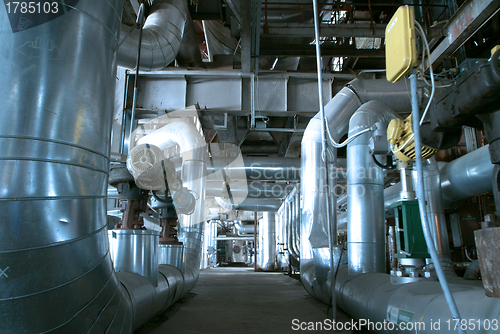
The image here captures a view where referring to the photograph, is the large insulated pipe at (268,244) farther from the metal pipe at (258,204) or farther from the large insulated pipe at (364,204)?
the large insulated pipe at (364,204)

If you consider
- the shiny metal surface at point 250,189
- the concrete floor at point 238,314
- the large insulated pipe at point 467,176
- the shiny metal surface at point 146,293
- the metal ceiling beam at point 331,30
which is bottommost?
the concrete floor at point 238,314

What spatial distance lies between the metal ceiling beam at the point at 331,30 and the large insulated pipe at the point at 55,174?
8.19 ft

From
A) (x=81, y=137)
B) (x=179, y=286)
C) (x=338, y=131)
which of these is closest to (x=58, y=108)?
(x=81, y=137)

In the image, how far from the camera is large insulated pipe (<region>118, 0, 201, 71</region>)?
371cm

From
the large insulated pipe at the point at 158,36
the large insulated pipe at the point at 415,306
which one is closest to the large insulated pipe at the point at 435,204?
the large insulated pipe at the point at 415,306

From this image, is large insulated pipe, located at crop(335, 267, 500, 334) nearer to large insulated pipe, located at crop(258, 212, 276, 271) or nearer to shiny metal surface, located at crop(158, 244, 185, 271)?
shiny metal surface, located at crop(158, 244, 185, 271)

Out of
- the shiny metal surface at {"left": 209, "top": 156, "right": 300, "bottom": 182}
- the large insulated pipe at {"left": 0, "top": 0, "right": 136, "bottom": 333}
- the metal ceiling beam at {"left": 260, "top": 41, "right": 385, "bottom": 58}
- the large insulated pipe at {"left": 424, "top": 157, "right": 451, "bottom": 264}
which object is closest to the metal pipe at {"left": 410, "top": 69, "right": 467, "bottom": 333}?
the large insulated pipe at {"left": 0, "top": 0, "right": 136, "bottom": 333}

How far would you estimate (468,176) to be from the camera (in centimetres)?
368

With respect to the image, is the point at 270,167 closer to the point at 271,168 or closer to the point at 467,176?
the point at 271,168

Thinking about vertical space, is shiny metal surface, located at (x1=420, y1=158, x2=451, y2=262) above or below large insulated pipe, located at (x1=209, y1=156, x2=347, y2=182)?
below

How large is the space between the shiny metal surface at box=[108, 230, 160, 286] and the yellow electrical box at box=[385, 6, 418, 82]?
207cm

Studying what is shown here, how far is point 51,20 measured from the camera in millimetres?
1417

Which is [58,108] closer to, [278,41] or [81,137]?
[81,137]

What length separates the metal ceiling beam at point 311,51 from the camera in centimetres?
446
